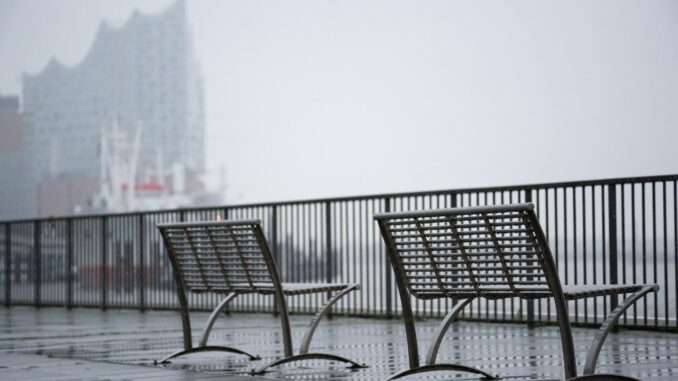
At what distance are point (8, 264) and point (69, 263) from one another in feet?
5.92

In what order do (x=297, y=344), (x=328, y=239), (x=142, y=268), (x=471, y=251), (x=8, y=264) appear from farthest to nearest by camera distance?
(x=8, y=264) < (x=142, y=268) < (x=328, y=239) < (x=297, y=344) < (x=471, y=251)

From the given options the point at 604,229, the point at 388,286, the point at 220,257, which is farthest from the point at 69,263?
the point at 220,257

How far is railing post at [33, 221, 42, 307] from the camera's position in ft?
55.9

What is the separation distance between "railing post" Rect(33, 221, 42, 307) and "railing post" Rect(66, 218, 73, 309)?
0.64 m

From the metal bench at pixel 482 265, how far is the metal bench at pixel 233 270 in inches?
42.9

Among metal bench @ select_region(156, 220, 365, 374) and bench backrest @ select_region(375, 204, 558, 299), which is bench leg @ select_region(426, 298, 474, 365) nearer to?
bench backrest @ select_region(375, 204, 558, 299)

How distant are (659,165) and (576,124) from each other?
10.2 meters

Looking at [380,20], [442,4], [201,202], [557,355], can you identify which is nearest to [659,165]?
[442,4]

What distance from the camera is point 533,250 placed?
4.67m

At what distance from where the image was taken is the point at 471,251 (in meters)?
4.98

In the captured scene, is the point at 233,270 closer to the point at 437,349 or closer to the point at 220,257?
the point at 220,257

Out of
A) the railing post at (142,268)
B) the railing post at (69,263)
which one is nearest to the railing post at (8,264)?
the railing post at (69,263)

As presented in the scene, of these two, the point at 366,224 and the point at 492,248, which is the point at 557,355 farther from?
the point at 366,224

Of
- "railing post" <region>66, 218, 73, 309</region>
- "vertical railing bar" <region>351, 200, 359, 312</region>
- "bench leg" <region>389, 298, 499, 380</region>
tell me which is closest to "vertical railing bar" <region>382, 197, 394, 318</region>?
"vertical railing bar" <region>351, 200, 359, 312</region>
